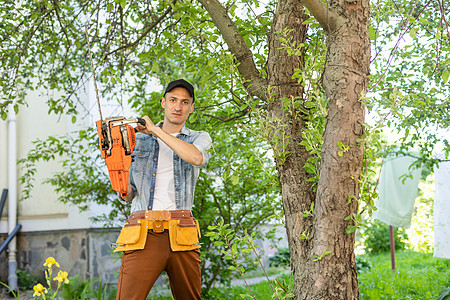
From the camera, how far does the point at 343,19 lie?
2.02 metres

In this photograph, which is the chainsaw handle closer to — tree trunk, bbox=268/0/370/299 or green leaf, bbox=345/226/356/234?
tree trunk, bbox=268/0/370/299

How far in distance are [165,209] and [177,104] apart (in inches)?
21.0

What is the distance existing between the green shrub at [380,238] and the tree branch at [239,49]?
8.70 m

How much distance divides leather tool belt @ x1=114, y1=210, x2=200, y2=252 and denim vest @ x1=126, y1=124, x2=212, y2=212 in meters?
0.05

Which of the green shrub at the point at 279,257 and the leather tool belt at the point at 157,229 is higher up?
the leather tool belt at the point at 157,229

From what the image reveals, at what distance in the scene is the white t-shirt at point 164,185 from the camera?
2.46 m

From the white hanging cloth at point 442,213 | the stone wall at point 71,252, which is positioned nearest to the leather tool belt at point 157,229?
the white hanging cloth at point 442,213

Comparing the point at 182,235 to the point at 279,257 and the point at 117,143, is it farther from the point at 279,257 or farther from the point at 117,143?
the point at 279,257

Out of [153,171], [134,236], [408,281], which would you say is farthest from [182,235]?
[408,281]

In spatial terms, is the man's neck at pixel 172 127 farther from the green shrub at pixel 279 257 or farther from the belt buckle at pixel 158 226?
the green shrub at pixel 279 257

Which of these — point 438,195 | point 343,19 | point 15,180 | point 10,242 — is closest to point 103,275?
point 10,242

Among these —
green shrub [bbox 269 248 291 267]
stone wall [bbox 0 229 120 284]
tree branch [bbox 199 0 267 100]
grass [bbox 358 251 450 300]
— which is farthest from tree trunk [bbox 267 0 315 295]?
green shrub [bbox 269 248 291 267]

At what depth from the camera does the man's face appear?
2.57m

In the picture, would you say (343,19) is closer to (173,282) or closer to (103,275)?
(173,282)
